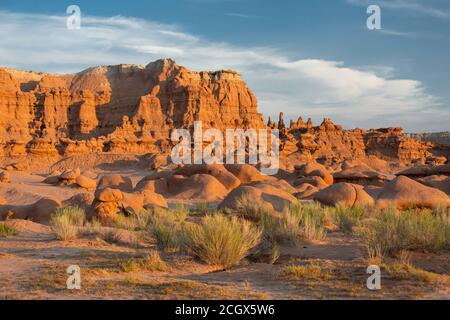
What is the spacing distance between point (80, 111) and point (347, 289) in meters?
65.4

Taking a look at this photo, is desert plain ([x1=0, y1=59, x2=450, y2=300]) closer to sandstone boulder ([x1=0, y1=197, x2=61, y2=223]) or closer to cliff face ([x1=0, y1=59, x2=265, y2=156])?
sandstone boulder ([x1=0, y1=197, x2=61, y2=223])

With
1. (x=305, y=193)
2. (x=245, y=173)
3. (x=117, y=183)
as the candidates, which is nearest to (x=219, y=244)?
(x=305, y=193)

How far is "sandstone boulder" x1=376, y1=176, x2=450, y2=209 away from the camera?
1488cm

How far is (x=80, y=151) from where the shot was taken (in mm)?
50562

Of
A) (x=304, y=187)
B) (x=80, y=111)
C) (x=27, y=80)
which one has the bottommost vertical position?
(x=304, y=187)

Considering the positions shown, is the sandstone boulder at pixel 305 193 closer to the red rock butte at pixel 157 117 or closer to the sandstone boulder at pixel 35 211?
the sandstone boulder at pixel 35 211

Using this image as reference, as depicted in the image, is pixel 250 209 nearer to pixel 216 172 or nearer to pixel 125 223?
pixel 125 223

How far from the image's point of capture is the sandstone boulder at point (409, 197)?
14875 mm

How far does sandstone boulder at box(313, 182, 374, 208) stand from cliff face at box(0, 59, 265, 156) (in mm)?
40224

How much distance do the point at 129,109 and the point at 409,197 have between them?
198ft

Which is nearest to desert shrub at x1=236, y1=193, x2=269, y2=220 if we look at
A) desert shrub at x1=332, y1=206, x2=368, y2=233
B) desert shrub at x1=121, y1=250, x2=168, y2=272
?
desert shrub at x1=332, y1=206, x2=368, y2=233

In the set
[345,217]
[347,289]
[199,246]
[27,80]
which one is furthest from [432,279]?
[27,80]
